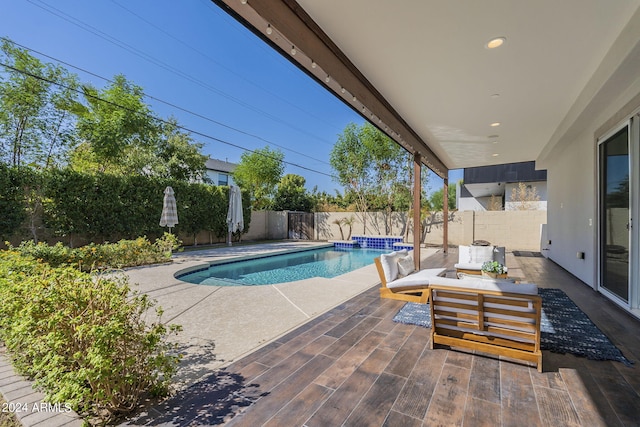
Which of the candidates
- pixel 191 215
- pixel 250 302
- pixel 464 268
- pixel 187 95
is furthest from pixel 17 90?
pixel 464 268

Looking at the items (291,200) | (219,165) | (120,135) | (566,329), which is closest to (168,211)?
(120,135)

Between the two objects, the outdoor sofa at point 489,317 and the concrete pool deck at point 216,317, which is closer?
the concrete pool deck at point 216,317

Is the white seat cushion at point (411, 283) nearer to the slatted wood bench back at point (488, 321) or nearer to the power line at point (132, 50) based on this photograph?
the slatted wood bench back at point (488, 321)

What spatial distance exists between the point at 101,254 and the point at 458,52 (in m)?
8.01

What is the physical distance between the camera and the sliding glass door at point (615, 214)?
3768 millimetres

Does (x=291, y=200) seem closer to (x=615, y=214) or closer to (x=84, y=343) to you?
(x=615, y=214)

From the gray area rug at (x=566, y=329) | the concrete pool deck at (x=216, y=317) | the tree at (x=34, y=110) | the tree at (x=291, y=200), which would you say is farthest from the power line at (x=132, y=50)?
the gray area rug at (x=566, y=329)

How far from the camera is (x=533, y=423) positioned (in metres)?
1.67

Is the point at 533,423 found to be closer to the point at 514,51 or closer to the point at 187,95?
the point at 514,51

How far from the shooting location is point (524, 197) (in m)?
13.6

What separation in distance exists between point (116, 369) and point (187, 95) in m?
12.7

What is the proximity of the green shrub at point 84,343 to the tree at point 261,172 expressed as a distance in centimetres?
1471

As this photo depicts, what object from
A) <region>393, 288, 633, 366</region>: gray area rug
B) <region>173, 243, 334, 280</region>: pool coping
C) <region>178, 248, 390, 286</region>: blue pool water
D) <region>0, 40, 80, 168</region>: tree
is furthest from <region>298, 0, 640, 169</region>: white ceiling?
<region>0, 40, 80, 168</region>: tree

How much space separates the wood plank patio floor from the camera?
67.7 inches
